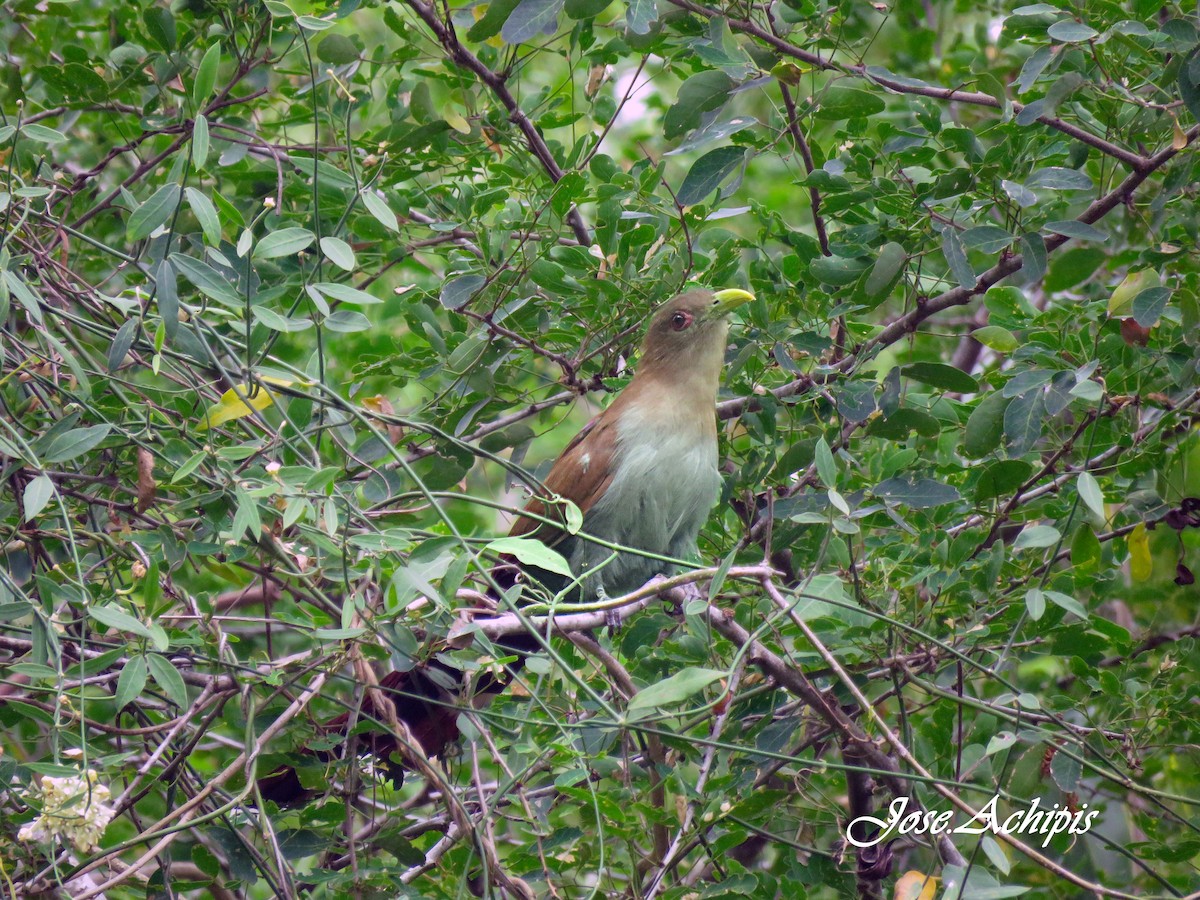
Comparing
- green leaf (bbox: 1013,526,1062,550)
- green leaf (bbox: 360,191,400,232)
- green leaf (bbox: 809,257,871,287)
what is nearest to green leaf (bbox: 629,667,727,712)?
green leaf (bbox: 1013,526,1062,550)

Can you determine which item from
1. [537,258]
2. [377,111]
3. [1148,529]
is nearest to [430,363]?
[537,258]

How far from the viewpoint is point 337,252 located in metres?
3.00

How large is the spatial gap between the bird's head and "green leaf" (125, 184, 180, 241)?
2551 millimetres

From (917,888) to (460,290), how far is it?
252 centimetres

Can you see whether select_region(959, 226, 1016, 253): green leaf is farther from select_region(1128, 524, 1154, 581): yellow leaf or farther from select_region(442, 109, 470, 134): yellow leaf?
select_region(442, 109, 470, 134): yellow leaf

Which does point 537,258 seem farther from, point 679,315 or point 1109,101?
point 1109,101

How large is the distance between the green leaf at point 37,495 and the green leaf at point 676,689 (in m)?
1.47

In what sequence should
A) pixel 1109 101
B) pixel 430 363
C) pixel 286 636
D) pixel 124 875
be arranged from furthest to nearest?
pixel 286 636, pixel 430 363, pixel 1109 101, pixel 124 875

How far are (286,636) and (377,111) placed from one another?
9.19 ft

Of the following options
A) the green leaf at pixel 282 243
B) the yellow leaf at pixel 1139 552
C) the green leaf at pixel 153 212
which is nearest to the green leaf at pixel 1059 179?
the yellow leaf at pixel 1139 552

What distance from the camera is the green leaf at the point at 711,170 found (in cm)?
384

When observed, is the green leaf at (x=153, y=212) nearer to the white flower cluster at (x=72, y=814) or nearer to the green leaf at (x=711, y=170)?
the white flower cluster at (x=72, y=814)

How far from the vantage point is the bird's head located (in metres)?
5.12

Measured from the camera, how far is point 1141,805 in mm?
5230
